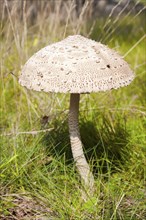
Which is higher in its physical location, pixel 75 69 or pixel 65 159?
pixel 75 69

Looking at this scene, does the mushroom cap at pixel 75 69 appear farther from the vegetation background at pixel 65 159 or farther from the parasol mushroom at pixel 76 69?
the vegetation background at pixel 65 159

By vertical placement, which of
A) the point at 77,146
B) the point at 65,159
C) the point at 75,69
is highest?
the point at 75,69

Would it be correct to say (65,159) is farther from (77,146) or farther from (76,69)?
(76,69)

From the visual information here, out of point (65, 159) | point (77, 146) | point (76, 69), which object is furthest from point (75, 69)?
point (65, 159)

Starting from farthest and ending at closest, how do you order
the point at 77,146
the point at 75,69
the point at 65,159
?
the point at 65,159, the point at 77,146, the point at 75,69

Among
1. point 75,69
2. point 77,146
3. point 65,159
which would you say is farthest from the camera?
point 65,159

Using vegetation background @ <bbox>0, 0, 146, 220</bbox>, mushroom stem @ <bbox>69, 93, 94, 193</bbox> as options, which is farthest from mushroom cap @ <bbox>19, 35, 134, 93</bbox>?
vegetation background @ <bbox>0, 0, 146, 220</bbox>

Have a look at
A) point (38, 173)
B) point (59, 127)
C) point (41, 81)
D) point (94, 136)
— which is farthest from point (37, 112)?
point (41, 81)

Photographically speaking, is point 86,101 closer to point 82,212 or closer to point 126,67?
point 126,67

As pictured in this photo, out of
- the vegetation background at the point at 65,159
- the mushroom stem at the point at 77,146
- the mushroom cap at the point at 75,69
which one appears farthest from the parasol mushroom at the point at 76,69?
the vegetation background at the point at 65,159
